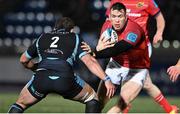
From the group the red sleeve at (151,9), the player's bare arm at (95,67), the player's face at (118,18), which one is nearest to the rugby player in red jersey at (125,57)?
the player's face at (118,18)

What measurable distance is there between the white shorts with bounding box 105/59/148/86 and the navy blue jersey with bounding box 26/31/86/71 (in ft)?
3.78

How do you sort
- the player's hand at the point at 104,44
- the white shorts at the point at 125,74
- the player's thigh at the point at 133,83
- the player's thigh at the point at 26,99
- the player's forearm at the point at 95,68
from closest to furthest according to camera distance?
1. the player's forearm at the point at 95,68
2. the player's thigh at the point at 26,99
3. the player's hand at the point at 104,44
4. the player's thigh at the point at 133,83
5. the white shorts at the point at 125,74

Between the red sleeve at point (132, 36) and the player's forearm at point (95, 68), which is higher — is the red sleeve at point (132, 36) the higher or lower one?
the higher one

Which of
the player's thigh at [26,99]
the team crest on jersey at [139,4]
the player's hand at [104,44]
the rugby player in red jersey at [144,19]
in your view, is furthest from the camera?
the team crest on jersey at [139,4]

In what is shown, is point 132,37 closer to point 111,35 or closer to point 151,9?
point 111,35

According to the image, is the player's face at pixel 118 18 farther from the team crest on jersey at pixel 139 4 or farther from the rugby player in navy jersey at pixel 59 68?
the team crest on jersey at pixel 139 4

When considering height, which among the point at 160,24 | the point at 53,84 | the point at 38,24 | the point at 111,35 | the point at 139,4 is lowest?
the point at 38,24

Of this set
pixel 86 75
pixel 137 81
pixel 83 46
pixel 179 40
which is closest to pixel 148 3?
pixel 137 81

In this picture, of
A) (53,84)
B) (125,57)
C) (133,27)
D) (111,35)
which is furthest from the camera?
(125,57)

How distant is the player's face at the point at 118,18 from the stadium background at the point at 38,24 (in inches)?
389

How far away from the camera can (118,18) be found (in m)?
9.27

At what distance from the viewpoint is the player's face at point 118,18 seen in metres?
9.21

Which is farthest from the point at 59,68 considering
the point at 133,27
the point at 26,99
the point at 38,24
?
the point at 38,24

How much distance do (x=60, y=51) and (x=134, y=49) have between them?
1.27 metres
